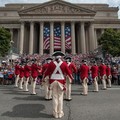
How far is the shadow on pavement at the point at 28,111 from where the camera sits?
324 inches

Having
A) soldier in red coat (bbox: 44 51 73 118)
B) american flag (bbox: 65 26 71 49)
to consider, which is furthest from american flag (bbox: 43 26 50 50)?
soldier in red coat (bbox: 44 51 73 118)

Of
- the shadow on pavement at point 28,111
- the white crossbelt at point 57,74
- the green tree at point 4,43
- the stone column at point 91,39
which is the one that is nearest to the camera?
the shadow on pavement at point 28,111

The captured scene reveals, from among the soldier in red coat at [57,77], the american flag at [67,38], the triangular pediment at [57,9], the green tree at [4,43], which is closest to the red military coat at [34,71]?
the soldier in red coat at [57,77]

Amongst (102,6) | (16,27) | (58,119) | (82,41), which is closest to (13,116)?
(58,119)

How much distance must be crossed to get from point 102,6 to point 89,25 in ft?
75.9

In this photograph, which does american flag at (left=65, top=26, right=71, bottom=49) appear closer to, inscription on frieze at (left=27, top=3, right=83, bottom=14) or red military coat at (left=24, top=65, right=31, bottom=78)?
inscription on frieze at (left=27, top=3, right=83, bottom=14)

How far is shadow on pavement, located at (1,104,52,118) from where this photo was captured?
8.22 metres

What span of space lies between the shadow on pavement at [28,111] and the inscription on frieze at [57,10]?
58105 millimetres

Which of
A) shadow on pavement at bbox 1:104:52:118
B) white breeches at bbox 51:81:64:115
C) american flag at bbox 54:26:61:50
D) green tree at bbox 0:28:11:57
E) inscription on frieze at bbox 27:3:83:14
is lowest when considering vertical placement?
shadow on pavement at bbox 1:104:52:118

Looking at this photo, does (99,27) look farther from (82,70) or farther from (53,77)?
(53,77)

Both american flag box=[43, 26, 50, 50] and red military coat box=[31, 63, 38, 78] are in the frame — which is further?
american flag box=[43, 26, 50, 50]

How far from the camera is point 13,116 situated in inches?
318

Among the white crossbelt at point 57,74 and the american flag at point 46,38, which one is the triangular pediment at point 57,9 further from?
the white crossbelt at point 57,74

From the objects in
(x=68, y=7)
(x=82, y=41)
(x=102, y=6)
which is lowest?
(x=82, y=41)
